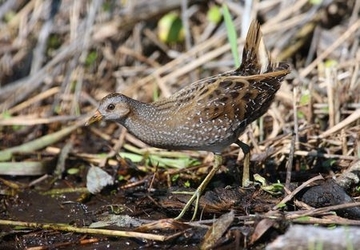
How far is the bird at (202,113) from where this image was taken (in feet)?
14.5

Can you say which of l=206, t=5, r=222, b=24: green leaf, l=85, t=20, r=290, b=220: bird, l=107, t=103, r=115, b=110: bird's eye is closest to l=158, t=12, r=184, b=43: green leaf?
l=206, t=5, r=222, b=24: green leaf

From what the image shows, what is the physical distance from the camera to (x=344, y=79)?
19.8ft

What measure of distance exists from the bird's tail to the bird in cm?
6

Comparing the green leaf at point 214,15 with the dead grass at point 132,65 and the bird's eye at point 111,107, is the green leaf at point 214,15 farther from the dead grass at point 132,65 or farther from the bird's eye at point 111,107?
the bird's eye at point 111,107

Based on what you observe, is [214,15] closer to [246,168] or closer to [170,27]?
[170,27]

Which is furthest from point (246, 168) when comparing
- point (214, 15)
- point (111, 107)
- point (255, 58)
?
point (214, 15)

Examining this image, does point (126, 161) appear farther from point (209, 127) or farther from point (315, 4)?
Answer: point (315, 4)

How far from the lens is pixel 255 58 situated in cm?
477

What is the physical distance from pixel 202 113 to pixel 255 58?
60 centimetres

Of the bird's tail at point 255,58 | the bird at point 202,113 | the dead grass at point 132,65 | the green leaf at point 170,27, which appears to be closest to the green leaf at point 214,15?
the dead grass at point 132,65

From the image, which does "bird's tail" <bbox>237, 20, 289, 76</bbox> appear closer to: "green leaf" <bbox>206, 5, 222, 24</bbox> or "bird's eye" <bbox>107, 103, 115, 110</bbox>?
"bird's eye" <bbox>107, 103, 115, 110</bbox>

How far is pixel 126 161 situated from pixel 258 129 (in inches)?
40.6

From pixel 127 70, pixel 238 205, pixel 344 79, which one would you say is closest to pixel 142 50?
pixel 127 70

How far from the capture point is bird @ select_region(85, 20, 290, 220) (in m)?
4.43
